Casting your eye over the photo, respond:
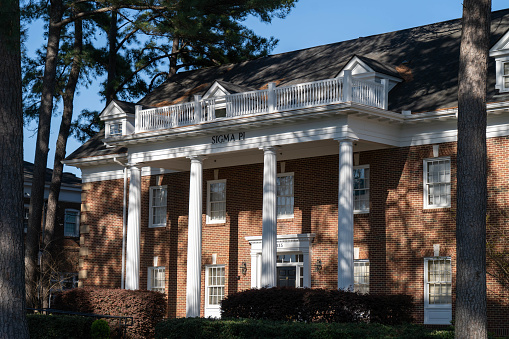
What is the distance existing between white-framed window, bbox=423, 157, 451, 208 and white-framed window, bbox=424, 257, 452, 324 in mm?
1879

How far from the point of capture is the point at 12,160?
51.4ft

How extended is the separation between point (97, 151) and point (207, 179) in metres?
6.41

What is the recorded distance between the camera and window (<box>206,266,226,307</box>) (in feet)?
104

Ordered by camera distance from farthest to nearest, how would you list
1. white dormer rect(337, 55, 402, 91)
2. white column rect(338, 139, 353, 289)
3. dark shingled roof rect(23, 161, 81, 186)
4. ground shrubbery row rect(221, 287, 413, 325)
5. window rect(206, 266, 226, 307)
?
dark shingled roof rect(23, 161, 81, 186)
window rect(206, 266, 226, 307)
white dormer rect(337, 55, 402, 91)
white column rect(338, 139, 353, 289)
ground shrubbery row rect(221, 287, 413, 325)

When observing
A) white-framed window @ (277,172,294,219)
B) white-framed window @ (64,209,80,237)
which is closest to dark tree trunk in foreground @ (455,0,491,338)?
white-framed window @ (277,172,294,219)

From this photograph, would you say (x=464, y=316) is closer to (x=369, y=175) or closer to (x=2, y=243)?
(x=2, y=243)

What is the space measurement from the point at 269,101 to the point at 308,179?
3.85 meters

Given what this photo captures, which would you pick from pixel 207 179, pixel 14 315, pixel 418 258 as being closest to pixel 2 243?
pixel 14 315

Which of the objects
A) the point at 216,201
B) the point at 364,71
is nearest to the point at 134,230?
the point at 216,201

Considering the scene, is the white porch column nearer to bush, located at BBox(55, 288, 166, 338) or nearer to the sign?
the sign

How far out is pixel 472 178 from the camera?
53.9ft

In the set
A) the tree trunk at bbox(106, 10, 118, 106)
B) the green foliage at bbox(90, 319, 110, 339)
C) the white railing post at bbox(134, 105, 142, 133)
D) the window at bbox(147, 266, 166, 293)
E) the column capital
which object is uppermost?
the tree trunk at bbox(106, 10, 118, 106)

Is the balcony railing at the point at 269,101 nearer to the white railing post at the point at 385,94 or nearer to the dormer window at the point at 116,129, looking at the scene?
the white railing post at the point at 385,94

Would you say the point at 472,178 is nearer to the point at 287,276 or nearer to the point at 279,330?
the point at 279,330
